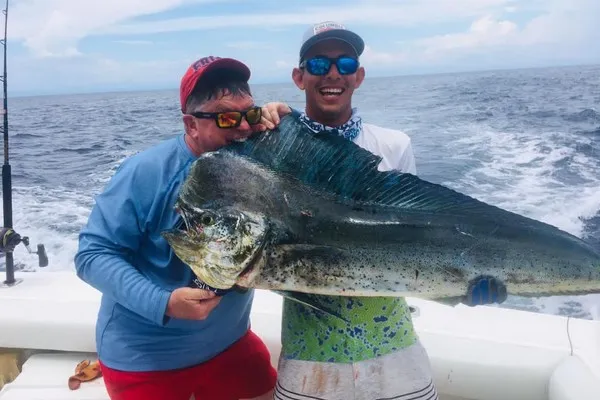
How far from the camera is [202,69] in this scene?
1686 millimetres

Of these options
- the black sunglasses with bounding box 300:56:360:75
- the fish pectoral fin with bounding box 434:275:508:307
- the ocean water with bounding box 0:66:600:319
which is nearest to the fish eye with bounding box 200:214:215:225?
the black sunglasses with bounding box 300:56:360:75

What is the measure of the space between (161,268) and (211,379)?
518 mm

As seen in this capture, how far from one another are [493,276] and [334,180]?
0.55 metres

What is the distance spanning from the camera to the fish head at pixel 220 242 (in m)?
1.56

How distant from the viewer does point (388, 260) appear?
1639mm

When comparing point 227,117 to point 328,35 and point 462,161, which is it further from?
point 462,161

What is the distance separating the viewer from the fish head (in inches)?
A: 61.3

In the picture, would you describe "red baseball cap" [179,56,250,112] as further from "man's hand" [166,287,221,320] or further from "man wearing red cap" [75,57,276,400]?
"man's hand" [166,287,221,320]

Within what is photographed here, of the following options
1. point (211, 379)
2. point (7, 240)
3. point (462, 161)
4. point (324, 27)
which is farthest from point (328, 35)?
point (462, 161)

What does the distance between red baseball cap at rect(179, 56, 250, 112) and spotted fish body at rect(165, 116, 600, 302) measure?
8.9 inches

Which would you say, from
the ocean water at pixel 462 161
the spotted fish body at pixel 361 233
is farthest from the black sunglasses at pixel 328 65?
the ocean water at pixel 462 161

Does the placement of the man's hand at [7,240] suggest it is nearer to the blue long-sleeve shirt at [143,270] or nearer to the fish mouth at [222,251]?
the blue long-sleeve shirt at [143,270]

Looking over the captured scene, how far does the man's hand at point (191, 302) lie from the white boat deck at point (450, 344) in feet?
4.02

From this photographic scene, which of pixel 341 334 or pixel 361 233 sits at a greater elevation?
pixel 361 233
